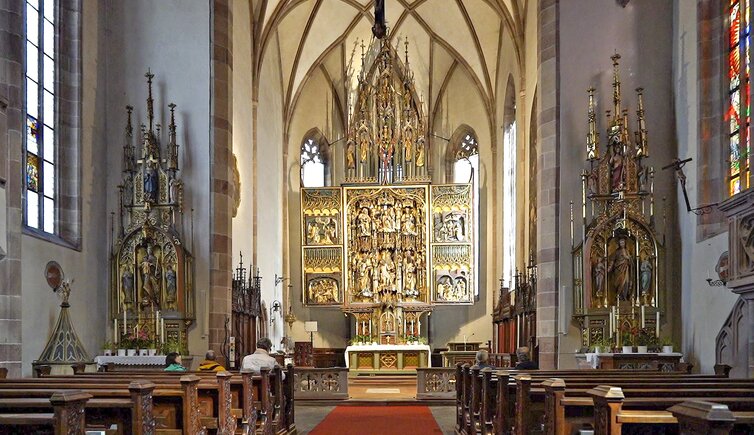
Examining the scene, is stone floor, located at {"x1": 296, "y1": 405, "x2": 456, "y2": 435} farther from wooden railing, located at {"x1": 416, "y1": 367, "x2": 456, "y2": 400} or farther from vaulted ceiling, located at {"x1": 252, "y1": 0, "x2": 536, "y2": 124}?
vaulted ceiling, located at {"x1": 252, "y1": 0, "x2": 536, "y2": 124}

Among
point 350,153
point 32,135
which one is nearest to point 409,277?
point 350,153

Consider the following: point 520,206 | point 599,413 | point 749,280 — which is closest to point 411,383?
point 520,206

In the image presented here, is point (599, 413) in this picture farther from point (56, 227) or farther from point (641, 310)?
point (56, 227)

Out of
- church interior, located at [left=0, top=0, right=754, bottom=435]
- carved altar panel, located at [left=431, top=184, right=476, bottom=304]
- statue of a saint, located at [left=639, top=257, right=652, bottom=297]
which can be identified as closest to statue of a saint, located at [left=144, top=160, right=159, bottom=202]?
church interior, located at [left=0, top=0, right=754, bottom=435]

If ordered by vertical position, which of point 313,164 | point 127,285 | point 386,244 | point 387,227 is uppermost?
point 313,164

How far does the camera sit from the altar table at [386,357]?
2642 cm

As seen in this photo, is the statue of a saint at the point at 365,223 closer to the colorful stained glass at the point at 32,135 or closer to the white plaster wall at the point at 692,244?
the white plaster wall at the point at 692,244

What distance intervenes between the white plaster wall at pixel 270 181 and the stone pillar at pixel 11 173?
11432 millimetres

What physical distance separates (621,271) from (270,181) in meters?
14.6

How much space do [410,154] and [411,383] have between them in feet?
27.7

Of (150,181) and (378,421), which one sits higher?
(150,181)

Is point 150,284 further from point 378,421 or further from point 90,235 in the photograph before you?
point 378,421

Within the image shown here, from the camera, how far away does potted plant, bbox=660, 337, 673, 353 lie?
1515 centimetres

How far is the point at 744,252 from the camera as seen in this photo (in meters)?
9.86
